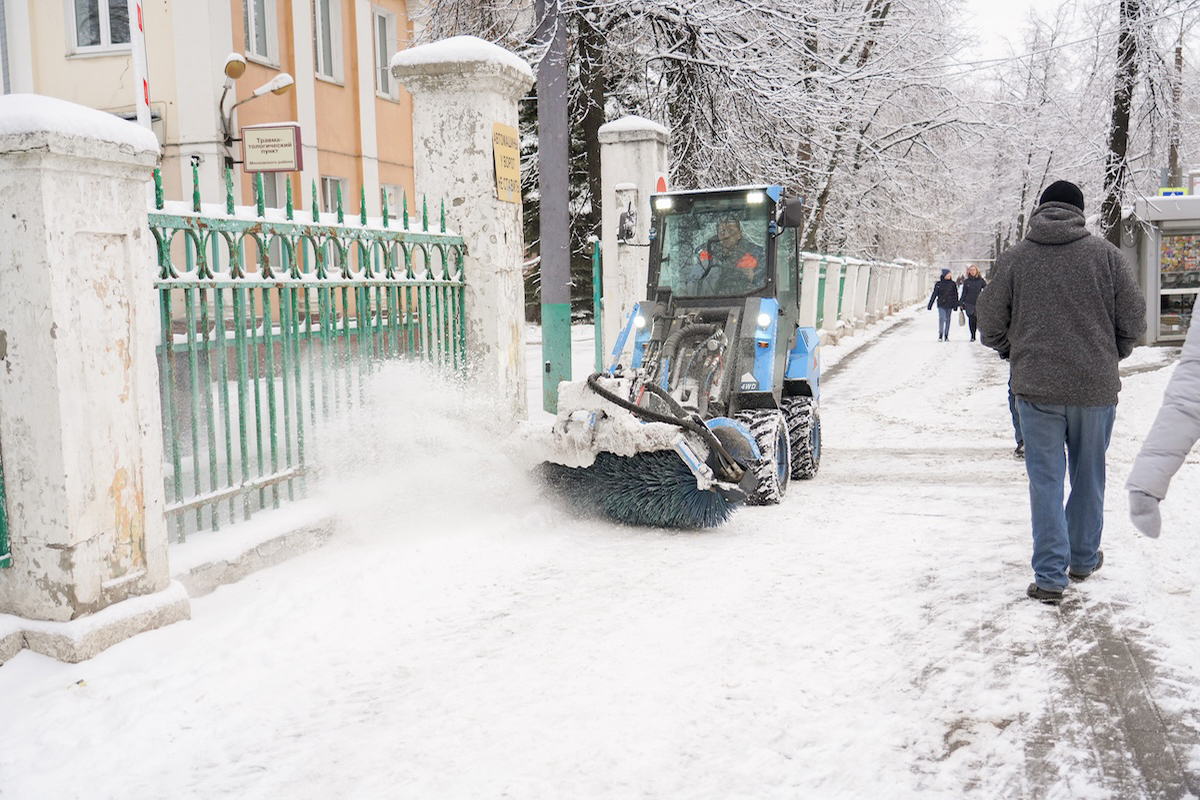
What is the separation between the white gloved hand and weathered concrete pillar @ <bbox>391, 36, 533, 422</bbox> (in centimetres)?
486

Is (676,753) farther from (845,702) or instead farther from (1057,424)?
(1057,424)

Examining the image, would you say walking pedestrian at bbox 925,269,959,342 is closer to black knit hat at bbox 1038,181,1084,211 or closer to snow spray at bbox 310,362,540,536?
snow spray at bbox 310,362,540,536

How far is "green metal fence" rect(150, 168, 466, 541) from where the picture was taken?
487cm

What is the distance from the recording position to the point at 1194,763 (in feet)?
10.3

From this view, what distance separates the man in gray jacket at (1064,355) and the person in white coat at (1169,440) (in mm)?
1460

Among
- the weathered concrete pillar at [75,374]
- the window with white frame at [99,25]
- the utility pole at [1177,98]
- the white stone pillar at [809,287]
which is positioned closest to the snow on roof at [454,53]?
the weathered concrete pillar at [75,374]

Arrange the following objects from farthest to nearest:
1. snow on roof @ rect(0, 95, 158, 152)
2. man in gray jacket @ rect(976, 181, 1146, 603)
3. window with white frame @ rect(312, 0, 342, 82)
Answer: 1. window with white frame @ rect(312, 0, 342, 82)
2. man in gray jacket @ rect(976, 181, 1146, 603)
3. snow on roof @ rect(0, 95, 158, 152)

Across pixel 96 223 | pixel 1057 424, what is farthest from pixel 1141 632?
pixel 96 223

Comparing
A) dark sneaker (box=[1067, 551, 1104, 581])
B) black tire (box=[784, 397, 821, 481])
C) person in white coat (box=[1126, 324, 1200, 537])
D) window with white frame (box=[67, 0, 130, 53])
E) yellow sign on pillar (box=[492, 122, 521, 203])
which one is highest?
window with white frame (box=[67, 0, 130, 53])

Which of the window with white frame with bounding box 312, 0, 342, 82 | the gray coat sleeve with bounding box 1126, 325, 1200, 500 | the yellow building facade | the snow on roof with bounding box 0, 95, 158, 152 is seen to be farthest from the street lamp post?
the gray coat sleeve with bounding box 1126, 325, 1200, 500

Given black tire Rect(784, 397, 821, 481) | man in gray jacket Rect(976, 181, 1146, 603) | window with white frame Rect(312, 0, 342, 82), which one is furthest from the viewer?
window with white frame Rect(312, 0, 342, 82)

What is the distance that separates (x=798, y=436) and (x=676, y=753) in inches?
191

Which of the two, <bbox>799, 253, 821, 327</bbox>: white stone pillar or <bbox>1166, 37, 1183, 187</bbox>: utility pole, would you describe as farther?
<bbox>799, 253, 821, 327</bbox>: white stone pillar

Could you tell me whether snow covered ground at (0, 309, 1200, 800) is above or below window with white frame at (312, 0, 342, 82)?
below
